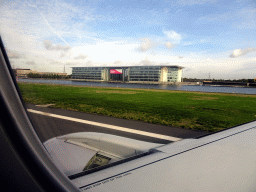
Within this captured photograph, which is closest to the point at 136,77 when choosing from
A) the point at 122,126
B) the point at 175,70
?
the point at 175,70

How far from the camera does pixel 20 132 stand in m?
0.68

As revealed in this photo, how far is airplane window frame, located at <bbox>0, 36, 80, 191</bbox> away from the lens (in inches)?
25.2

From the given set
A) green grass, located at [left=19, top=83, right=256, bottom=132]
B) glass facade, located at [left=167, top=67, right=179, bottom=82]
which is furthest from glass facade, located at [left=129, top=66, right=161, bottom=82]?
green grass, located at [left=19, top=83, right=256, bottom=132]

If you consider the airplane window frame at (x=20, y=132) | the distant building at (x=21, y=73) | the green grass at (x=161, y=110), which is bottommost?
the green grass at (x=161, y=110)

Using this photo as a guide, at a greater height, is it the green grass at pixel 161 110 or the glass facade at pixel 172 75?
the glass facade at pixel 172 75

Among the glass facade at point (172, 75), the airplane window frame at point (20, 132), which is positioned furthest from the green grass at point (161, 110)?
the glass facade at point (172, 75)

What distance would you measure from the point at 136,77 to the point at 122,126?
49.3 metres

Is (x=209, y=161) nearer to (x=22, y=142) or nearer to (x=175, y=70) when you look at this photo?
(x=22, y=142)

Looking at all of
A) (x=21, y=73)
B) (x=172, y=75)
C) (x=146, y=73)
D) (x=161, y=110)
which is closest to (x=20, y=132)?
A: (x=21, y=73)

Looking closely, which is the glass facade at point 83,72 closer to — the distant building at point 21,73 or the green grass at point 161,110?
the green grass at point 161,110

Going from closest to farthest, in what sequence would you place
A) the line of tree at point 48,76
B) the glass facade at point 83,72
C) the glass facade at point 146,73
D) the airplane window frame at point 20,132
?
the airplane window frame at point 20,132
the line of tree at point 48,76
the glass facade at point 83,72
the glass facade at point 146,73

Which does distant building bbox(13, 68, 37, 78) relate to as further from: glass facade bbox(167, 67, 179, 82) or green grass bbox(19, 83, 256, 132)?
glass facade bbox(167, 67, 179, 82)

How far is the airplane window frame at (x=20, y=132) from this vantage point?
0.64 meters

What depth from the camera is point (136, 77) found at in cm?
5372
